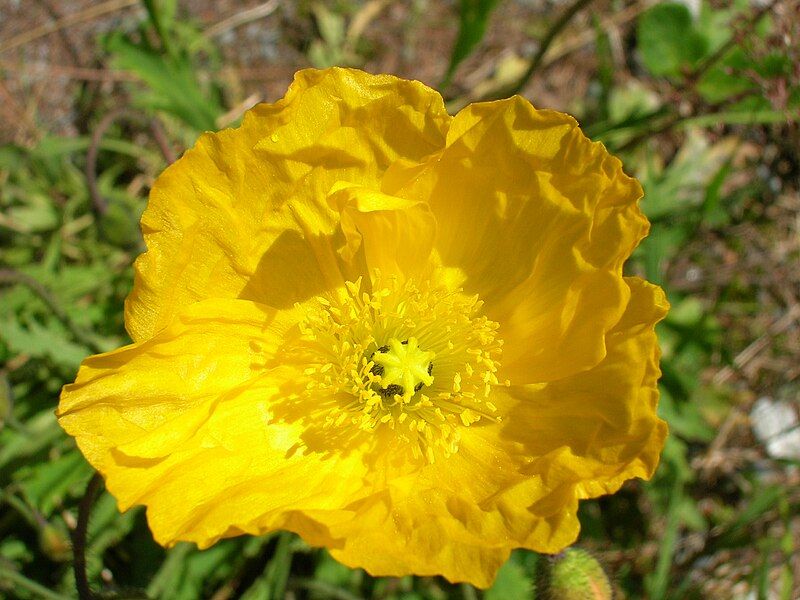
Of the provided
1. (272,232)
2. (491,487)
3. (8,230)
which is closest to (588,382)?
(491,487)

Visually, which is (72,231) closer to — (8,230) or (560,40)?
(8,230)

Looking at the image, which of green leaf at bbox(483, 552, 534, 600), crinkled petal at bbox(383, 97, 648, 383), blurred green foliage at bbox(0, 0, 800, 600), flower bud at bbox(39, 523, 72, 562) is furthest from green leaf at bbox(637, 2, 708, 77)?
flower bud at bbox(39, 523, 72, 562)

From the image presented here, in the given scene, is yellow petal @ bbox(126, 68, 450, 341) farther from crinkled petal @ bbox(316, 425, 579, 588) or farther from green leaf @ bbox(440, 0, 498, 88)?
green leaf @ bbox(440, 0, 498, 88)

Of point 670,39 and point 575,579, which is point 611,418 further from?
point 670,39

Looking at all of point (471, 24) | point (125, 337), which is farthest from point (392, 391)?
Answer: point (471, 24)

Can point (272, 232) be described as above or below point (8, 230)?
→ above

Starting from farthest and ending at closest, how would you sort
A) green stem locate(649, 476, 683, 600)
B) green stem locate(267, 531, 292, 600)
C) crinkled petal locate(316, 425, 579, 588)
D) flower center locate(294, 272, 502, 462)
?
green stem locate(649, 476, 683, 600)
green stem locate(267, 531, 292, 600)
flower center locate(294, 272, 502, 462)
crinkled petal locate(316, 425, 579, 588)
